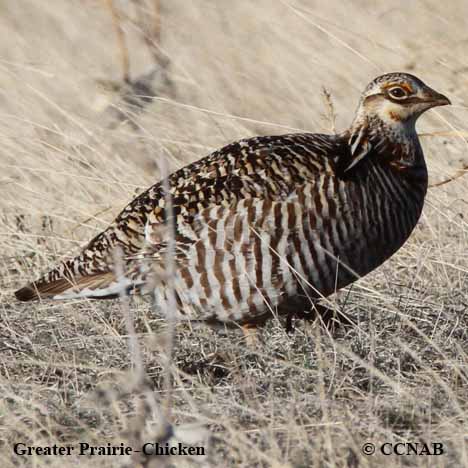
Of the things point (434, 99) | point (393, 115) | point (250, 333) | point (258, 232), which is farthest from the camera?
point (393, 115)

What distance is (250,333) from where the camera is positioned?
4.73 m

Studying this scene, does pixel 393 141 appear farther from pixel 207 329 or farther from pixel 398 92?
pixel 207 329

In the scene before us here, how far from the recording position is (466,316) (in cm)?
482

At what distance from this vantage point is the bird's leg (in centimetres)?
469

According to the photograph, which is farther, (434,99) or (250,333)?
(434,99)

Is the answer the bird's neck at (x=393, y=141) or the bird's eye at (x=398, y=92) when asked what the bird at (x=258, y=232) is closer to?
the bird's neck at (x=393, y=141)

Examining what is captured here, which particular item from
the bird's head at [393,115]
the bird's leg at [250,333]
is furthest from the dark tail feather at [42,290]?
the bird's head at [393,115]

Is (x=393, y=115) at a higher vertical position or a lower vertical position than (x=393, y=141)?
higher

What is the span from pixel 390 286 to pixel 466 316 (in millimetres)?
414

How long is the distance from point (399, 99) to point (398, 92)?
31 mm

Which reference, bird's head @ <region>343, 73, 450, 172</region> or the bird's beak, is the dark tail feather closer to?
bird's head @ <region>343, 73, 450, 172</region>

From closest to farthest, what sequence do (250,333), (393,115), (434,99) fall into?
(250,333) → (434,99) → (393,115)

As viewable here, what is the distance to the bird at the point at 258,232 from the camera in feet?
14.5

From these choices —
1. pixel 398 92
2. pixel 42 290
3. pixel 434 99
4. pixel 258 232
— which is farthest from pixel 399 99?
pixel 42 290
